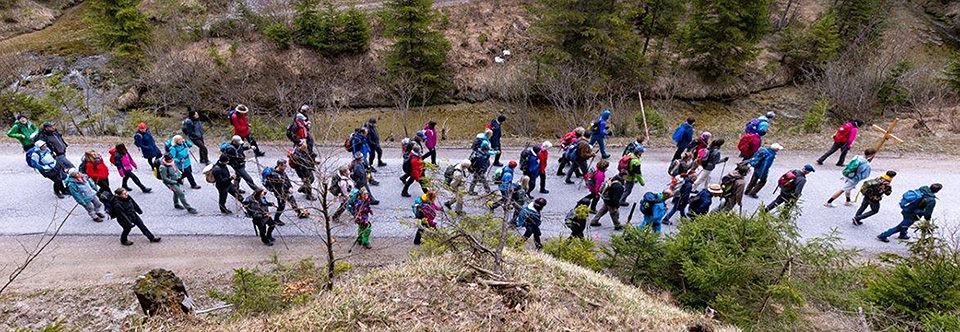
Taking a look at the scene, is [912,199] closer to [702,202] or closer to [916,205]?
[916,205]

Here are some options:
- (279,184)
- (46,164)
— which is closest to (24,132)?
(46,164)

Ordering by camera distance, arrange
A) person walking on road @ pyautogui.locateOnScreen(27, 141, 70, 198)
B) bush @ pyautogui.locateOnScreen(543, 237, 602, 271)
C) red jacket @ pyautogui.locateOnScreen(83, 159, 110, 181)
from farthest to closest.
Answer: person walking on road @ pyautogui.locateOnScreen(27, 141, 70, 198) → red jacket @ pyautogui.locateOnScreen(83, 159, 110, 181) → bush @ pyautogui.locateOnScreen(543, 237, 602, 271)

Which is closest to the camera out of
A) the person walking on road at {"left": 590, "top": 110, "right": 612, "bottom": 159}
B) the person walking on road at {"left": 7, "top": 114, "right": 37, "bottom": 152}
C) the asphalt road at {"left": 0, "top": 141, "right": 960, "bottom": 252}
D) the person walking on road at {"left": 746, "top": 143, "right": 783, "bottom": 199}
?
the asphalt road at {"left": 0, "top": 141, "right": 960, "bottom": 252}

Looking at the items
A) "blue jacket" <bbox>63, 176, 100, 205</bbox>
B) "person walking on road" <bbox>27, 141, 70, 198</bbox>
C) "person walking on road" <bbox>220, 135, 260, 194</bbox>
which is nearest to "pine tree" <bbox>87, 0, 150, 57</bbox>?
"person walking on road" <bbox>27, 141, 70, 198</bbox>

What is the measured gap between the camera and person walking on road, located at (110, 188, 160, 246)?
9.45 metres

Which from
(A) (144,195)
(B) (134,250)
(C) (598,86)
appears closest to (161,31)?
(A) (144,195)

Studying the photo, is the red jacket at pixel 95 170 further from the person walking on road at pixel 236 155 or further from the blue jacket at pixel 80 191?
the person walking on road at pixel 236 155

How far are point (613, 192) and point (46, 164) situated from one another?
1247cm

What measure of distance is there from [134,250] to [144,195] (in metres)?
2.22

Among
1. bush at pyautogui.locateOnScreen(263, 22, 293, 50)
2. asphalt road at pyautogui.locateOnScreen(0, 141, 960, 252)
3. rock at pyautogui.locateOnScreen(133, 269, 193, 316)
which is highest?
bush at pyautogui.locateOnScreen(263, 22, 293, 50)

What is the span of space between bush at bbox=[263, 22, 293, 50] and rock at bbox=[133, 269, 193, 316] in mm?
21464

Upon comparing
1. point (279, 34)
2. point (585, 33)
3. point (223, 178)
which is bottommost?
point (223, 178)

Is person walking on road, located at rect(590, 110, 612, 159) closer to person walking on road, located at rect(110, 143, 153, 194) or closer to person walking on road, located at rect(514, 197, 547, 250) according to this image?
person walking on road, located at rect(514, 197, 547, 250)

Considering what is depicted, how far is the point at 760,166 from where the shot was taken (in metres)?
11.9
